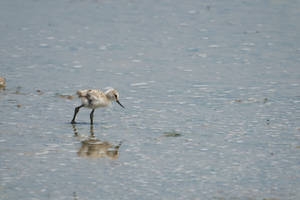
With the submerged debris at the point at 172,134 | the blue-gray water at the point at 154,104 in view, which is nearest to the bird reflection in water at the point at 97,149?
the blue-gray water at the point at 154,104

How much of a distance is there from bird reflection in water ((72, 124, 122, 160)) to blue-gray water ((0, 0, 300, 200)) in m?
0.04

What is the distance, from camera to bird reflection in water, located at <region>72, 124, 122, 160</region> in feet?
38.4

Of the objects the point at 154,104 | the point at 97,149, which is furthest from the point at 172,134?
the point at 154,104

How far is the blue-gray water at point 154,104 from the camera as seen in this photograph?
34.5ft

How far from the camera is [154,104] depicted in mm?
15164

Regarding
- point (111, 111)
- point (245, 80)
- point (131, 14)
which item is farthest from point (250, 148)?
point (131, 14)

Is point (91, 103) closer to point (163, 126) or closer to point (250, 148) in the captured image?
point (163, 126)

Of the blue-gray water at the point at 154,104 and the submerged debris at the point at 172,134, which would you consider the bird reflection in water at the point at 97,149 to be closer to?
the blue-gray water at the point at 154,104

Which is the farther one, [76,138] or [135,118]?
[135,118]

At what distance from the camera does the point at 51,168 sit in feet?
36.0

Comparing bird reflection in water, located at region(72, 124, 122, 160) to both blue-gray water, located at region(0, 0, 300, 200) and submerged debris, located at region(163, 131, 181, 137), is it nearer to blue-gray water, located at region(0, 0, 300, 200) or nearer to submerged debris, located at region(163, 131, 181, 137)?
blue-gray water, located at region(0, 0, 300, 200)

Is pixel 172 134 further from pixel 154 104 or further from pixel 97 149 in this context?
pixel 154 104

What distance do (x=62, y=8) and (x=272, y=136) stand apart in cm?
1688

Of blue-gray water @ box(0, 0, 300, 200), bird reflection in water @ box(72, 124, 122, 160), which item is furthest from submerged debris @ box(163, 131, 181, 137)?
bird reflection in water @ box(72, 124, 122, 160)
